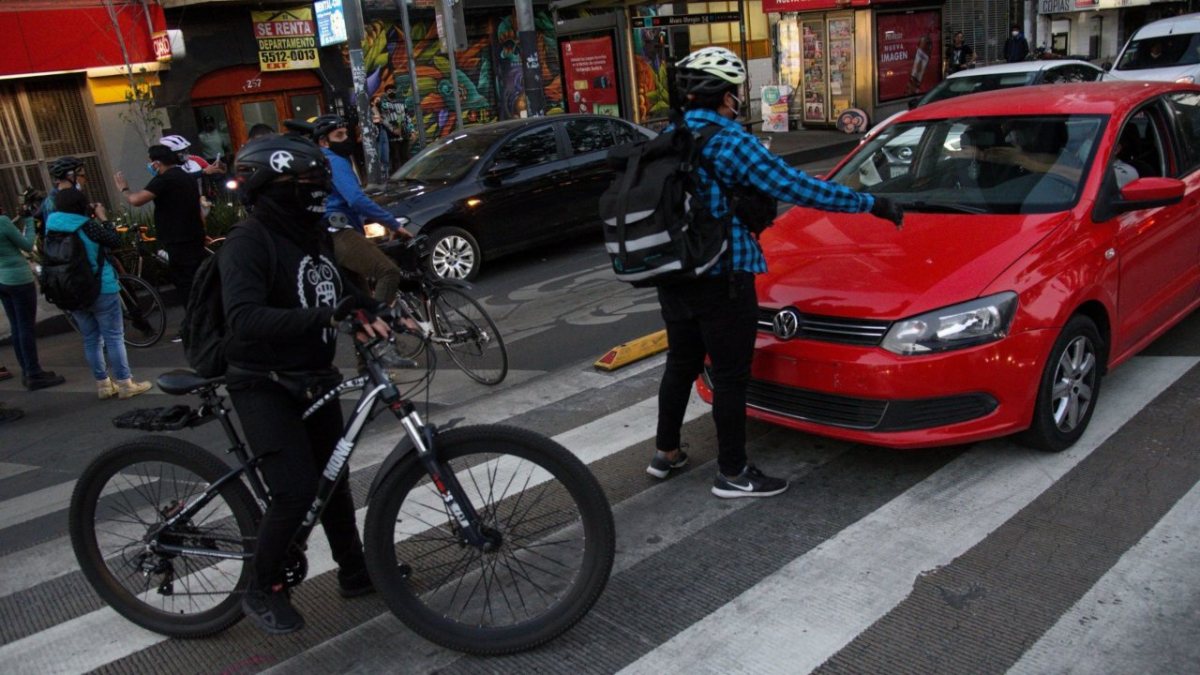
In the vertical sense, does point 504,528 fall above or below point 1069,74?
A: below

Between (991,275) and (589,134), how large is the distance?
7939mm

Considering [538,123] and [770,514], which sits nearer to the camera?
[770,514]

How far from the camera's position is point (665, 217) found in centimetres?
378

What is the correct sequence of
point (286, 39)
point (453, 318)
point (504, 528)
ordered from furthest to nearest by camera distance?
point (286, 39)
point (453, 318)
point (504, 528)

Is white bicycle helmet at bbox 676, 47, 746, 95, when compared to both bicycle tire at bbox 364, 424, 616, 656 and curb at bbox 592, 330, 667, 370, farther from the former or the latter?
curb at bbox 592, 330, 667, 370

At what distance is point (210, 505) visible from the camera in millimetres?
3438

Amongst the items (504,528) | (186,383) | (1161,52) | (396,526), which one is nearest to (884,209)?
(504,528)

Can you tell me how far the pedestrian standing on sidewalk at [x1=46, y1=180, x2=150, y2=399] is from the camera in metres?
7.04

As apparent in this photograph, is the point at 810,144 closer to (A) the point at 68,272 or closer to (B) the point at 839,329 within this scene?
(A) the point at 68,272

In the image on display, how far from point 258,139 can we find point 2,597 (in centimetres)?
241

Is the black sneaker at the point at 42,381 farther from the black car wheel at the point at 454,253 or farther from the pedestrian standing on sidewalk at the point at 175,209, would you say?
the black car wheel at the point at 454,253

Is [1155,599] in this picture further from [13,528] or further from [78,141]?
[78,141]

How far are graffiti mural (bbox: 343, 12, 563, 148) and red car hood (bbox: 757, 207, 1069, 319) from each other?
1524 centimetres

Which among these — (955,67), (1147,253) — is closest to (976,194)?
(1147,253)
